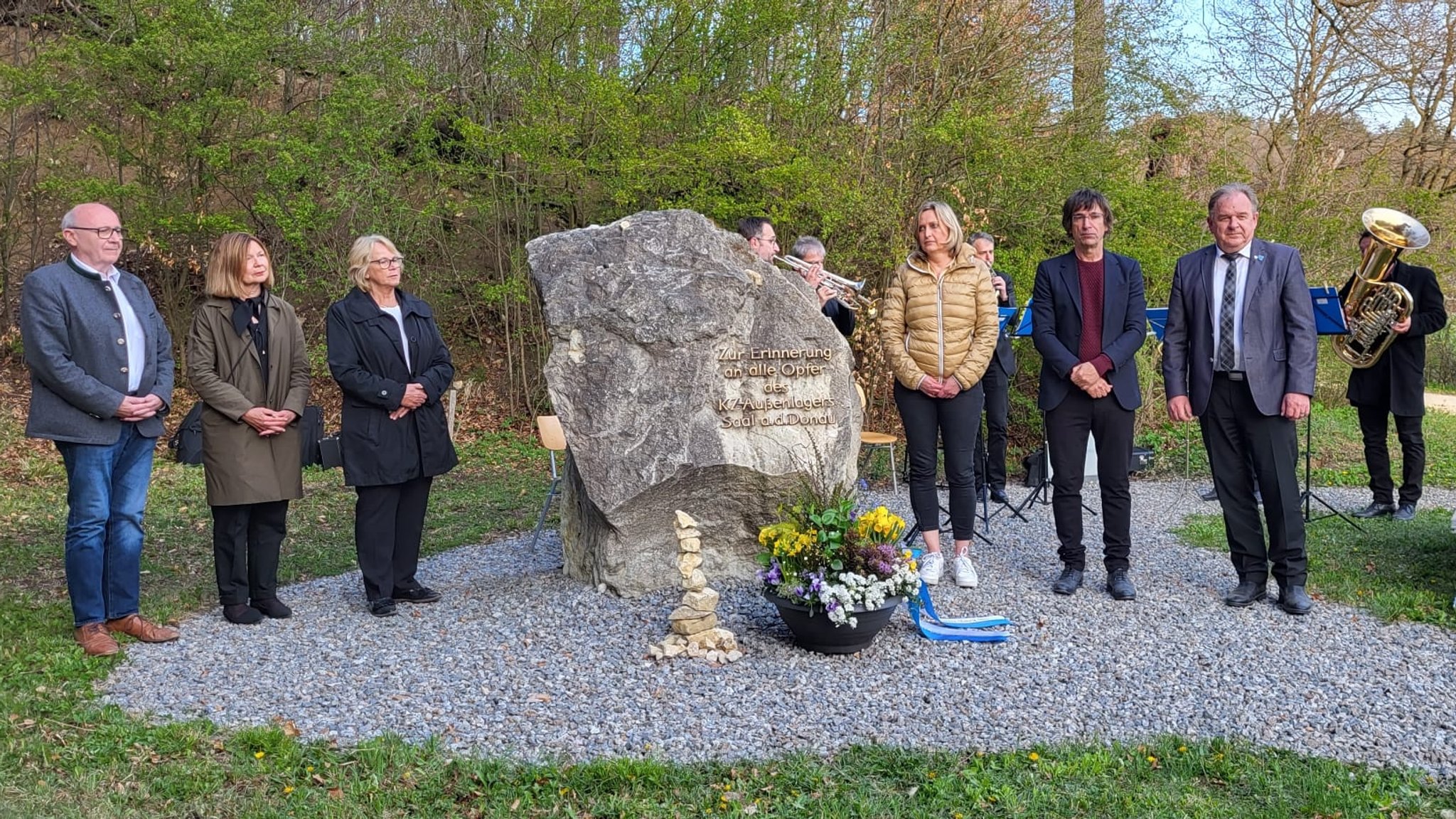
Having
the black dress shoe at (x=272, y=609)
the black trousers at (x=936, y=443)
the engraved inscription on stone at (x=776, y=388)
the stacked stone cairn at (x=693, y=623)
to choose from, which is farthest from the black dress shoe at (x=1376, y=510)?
the black dress shoe at (x=272, y=609)

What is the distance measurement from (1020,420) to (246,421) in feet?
26.9

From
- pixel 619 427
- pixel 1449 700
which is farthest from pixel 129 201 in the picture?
pixel 1449 700

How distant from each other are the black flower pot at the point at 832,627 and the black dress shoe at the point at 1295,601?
1.97 meters

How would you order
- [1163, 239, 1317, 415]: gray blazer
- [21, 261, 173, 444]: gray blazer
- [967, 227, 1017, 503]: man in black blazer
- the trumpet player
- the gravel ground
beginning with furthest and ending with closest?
[967, 227, 1017, 503]: man in black blazer
the trumpet player
[1163, 239, 1317, 415]: gray blazer
[21, 261, 173, 444]: gray blazer
the gravel ground

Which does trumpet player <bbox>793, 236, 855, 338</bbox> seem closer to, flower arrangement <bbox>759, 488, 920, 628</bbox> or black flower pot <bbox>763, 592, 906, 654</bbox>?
flower arrangement <bbox>759, 488, 920, 628</bbox>

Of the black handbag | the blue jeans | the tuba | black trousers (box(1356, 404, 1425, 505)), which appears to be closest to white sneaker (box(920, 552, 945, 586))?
the black handbag

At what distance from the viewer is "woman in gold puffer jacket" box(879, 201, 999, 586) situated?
5191 mm

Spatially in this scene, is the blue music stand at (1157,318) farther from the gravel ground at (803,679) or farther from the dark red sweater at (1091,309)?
the gravel ground at (803,679)

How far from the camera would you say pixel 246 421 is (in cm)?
475

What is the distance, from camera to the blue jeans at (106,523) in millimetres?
4367

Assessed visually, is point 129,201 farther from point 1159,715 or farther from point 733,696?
point 1159,715

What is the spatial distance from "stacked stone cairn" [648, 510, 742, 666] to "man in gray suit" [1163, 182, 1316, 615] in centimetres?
240

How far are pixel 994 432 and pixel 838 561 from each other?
390cm

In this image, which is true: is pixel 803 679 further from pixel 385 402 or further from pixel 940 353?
pixel 385 402
